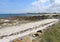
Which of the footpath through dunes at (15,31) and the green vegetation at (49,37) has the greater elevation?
the green vegetation at (49,37)

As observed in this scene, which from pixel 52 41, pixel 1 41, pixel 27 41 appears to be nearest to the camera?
pixel 52 41

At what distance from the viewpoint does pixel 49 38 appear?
28.9 feet

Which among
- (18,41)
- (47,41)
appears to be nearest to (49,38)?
(47,41)

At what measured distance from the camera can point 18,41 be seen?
9.83 metres

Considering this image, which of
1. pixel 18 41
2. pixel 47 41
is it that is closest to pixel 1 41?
pixel 18 41

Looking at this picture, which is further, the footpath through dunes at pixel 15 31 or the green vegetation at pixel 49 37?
the footpath through dunes at pixel 15 31

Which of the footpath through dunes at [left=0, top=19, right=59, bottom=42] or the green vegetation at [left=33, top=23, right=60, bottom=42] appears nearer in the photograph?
the green vegetation at [left=33, top=23, right=60, bottom=42]

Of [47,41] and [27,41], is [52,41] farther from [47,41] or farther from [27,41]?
[27,41]

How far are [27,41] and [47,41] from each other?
1.27 m

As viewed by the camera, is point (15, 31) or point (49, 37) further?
point (15, 31)

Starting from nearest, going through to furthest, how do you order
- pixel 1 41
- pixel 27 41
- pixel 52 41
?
pixel 52 41, pixel 27 41, pixel 1 41

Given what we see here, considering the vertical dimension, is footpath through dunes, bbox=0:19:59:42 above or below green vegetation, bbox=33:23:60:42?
below

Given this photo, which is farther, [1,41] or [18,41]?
[1,41]

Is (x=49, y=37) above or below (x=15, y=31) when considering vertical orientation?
above
